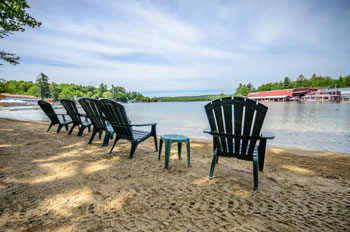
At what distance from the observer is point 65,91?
107375 mm

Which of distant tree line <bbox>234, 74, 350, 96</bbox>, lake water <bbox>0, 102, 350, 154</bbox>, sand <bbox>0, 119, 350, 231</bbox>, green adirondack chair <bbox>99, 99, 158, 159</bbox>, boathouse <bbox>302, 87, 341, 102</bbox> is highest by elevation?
distant tree line <bbox>234, 74, 350, 96</bbox>

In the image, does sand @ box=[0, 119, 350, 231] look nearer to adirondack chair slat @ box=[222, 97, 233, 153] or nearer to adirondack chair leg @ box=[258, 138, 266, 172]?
adirondack chair leg @ box=[258, 138, 266, 172]

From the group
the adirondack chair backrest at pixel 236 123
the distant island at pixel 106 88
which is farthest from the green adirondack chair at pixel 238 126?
the distant island at pixel 106 88

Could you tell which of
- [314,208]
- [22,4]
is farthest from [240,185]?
[22,4]

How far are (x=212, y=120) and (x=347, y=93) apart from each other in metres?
90.1

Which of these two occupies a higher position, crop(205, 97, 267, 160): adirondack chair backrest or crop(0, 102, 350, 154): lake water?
crop(205, 97, 267, 160): adirondack chair backrest

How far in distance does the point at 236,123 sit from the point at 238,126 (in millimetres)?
54

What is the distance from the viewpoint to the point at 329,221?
1.72 meters

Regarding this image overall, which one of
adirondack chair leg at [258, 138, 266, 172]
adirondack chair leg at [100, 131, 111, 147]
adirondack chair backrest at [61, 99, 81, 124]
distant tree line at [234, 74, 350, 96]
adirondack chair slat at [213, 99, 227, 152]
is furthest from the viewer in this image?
distant tree line at [234, 74, 350, 96]

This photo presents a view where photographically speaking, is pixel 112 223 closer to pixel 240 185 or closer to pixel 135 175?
pixel 135 175

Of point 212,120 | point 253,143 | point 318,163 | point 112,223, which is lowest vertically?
point 318,163

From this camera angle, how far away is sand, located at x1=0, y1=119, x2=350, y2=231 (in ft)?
5.48

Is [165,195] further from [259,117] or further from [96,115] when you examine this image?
[96,115]

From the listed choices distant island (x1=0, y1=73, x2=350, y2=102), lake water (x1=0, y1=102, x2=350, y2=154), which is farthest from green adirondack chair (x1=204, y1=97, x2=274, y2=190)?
distant island (x1=0, y1=73, x2=350, y2=102)
